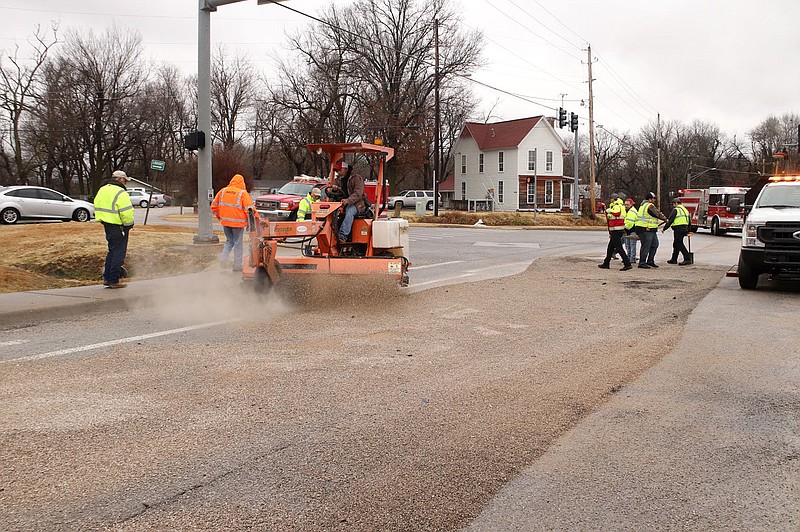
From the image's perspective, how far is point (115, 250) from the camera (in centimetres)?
1151

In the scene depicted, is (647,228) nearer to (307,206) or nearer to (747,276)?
(747,276)

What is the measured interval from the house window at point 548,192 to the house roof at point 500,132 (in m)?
5.38

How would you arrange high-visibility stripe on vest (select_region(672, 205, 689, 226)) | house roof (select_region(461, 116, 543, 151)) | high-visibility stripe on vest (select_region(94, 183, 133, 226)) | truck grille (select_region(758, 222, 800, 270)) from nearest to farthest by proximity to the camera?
high-visibility stripe on vest (select_region(94, 183, 133, 226)) → truck grille (select_region(758, 222, 800, 270)) → high-visibility stripe on vest (select_region(672, 205, 689, 226)) → house roof (select_region(461, 116, 543, 151))

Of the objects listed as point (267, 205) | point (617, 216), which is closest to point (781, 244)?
point (617, 216)

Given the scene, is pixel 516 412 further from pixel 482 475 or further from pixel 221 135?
pixel 221 135

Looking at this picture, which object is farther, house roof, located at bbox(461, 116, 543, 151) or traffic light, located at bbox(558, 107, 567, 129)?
house roof, located at bbox(461, 116, 543, 151)

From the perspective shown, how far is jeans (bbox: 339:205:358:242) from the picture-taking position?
1100 centimetres

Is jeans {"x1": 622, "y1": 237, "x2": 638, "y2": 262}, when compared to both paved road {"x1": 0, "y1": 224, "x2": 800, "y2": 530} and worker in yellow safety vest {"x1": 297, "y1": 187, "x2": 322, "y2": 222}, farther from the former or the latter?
paved road {"x1": 0, "y1": 224, "x2": 800, "y2": 530}

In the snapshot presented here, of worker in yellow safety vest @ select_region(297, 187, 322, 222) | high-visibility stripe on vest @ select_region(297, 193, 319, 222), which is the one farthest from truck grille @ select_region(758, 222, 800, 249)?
high-visibility stripe on vest @ select_region(297, 193, 319, 222)

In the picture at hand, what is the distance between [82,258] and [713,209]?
31867 millimetres

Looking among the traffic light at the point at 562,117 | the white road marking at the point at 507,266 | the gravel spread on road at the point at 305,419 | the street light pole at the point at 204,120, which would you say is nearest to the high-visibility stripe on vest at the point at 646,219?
the white road marking at the point at 507,266

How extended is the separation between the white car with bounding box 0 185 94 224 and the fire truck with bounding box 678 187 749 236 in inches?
1109

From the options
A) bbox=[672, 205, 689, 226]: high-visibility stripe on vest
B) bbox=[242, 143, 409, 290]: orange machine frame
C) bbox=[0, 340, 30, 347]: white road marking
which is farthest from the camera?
bbox=[672, 205, 689, 226]: high-visibility stripe on vest

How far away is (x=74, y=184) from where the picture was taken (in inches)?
2977
